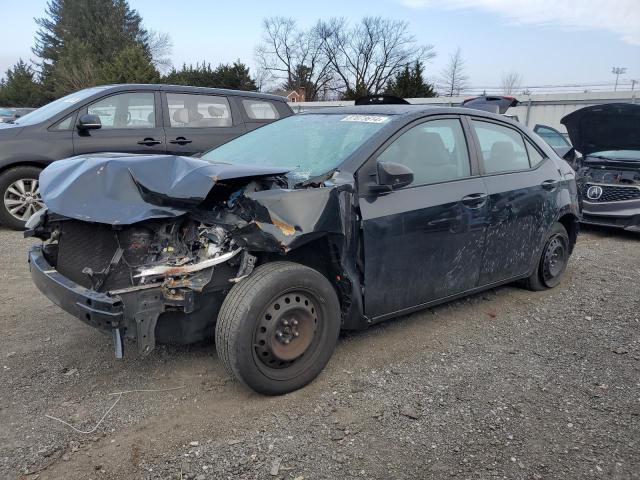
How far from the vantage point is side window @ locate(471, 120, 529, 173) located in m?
4.13

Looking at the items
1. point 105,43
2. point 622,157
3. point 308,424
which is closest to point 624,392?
point 308,424

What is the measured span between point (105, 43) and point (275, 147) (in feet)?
166

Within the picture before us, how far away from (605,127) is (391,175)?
5.84 meters

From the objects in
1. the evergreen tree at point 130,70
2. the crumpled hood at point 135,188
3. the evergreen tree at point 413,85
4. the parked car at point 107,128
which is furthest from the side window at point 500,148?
the evergreen tree at point 130,70

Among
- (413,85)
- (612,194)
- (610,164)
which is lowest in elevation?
(612,194)

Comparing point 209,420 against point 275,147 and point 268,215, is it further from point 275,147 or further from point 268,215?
point 275,147

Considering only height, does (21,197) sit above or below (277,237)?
below

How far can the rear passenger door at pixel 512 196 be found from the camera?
405 cm

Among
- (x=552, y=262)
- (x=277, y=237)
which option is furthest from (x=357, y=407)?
(x=552, y=262)

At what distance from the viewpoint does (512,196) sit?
13.6 ft

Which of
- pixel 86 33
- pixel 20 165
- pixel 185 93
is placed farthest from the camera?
pixel 86 33

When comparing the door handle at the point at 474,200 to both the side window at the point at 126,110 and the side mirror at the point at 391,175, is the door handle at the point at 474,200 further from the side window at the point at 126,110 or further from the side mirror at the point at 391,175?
the side window at the point at 126,110

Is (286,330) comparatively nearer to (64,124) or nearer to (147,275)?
(147,275)

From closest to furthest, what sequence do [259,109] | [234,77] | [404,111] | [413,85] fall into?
[404,111]
[259,109]
[413,85]
[234,77]
